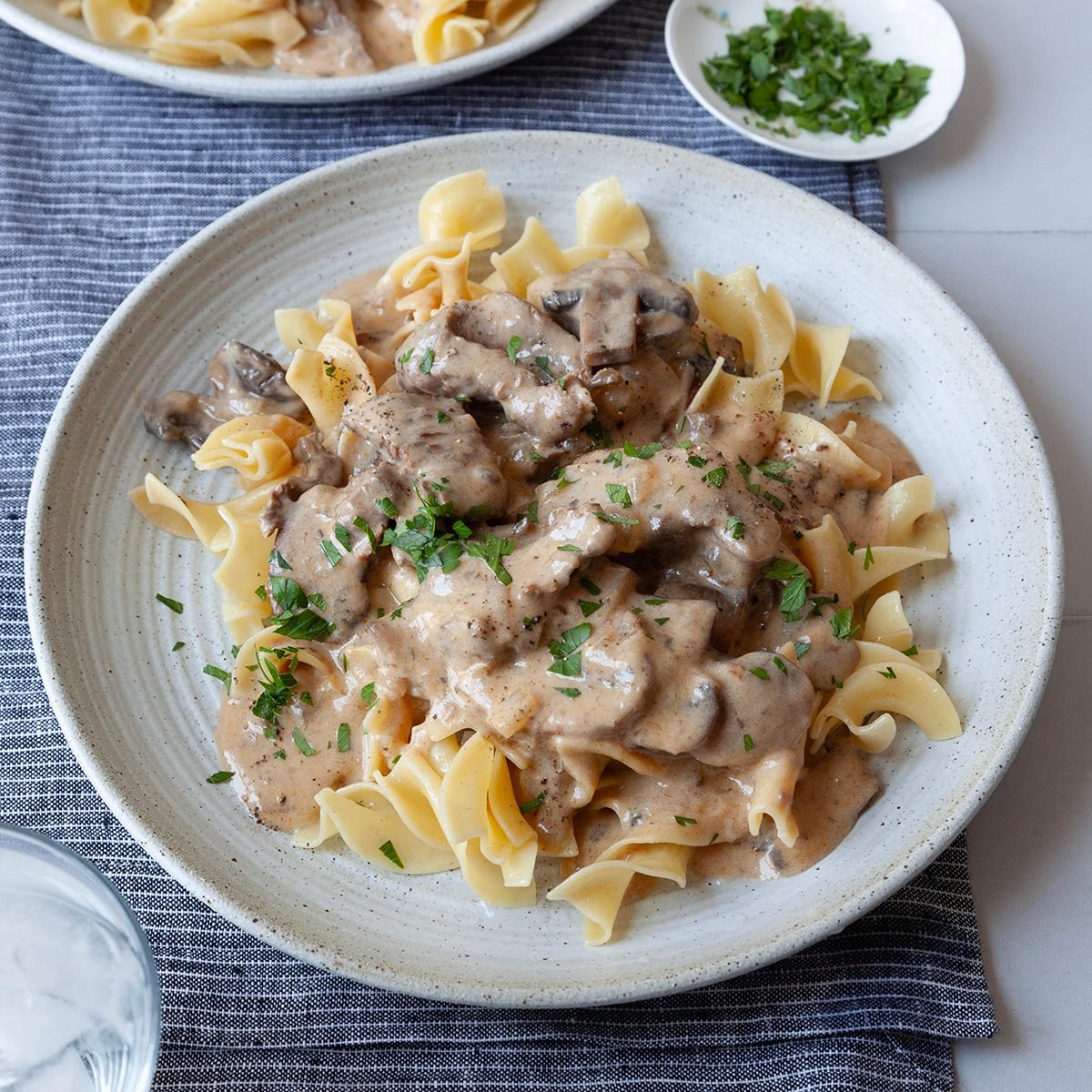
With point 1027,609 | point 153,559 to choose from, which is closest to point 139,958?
point 153,559

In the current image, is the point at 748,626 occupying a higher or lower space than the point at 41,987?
higher

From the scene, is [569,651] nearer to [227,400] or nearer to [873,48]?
[227,400]

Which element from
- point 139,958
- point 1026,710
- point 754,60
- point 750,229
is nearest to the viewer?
point 139,958

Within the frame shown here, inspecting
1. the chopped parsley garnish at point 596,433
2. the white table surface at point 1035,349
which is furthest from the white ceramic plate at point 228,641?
the chopped parsley garnish at point 596,433

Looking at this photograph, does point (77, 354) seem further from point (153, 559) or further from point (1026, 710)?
point (1026, 710)

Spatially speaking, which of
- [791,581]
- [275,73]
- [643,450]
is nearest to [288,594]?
[643,450]

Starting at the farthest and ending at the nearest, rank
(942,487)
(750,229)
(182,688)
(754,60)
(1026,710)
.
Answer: (754,60) → (750,229) → (942,487) → (182,688) → (1026,710)
